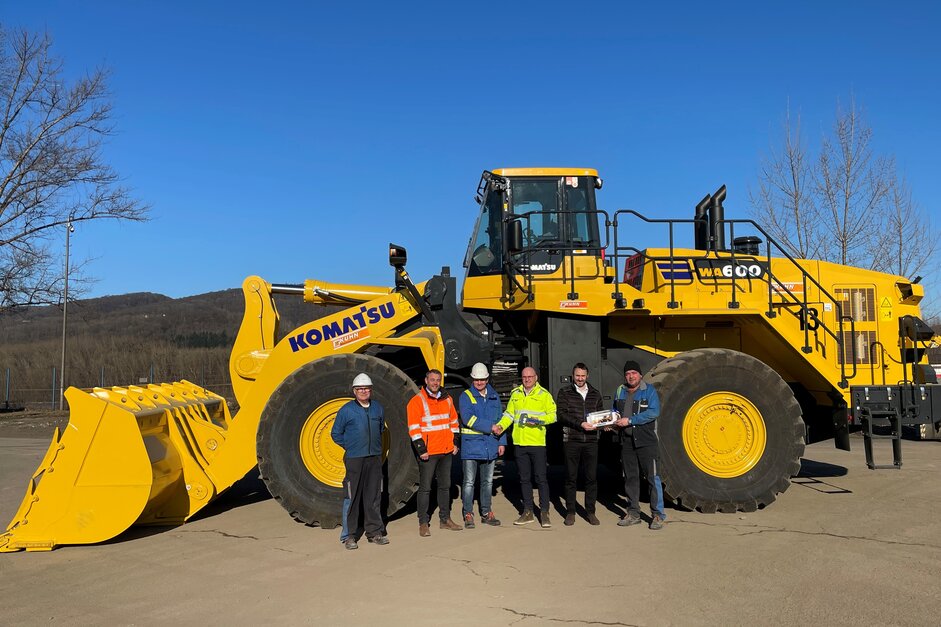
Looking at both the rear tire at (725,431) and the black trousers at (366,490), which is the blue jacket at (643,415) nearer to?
the rear tire at (725,431)

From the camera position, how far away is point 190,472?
711cm

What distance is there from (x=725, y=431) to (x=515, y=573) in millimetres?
3042

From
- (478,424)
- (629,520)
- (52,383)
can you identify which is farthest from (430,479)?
(52,383)

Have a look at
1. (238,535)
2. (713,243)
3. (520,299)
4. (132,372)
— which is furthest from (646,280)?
(132,372)

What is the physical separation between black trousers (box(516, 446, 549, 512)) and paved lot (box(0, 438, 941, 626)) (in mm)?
295

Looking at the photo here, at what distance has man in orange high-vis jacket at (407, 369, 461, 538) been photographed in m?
6.59

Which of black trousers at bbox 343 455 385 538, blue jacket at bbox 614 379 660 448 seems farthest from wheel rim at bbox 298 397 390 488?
blue jacket at bbox 614 379 660 448

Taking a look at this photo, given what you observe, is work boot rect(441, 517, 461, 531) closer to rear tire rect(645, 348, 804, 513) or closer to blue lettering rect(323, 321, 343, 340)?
rear tire rect(645, 348, 804, 513)

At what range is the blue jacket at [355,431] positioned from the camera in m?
6.32

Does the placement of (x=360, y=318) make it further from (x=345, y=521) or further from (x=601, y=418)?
(x=601, y=418)

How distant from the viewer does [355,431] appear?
20.7 feet

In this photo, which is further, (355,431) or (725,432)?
(725,432)

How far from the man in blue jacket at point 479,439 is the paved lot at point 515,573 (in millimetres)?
279

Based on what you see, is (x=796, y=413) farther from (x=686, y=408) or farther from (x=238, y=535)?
(x=238, y=535)
